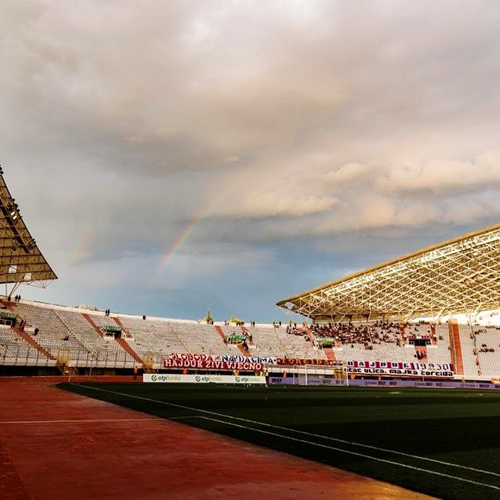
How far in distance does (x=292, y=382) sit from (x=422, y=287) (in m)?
30.2

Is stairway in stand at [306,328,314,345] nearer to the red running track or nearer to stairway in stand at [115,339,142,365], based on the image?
stairway in stand at [115,339,142,365]

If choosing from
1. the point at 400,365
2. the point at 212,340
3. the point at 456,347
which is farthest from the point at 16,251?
the point at 456,347

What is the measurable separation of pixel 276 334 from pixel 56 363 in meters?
40.5

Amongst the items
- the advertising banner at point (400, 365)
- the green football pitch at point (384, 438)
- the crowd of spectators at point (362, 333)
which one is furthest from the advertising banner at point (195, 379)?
the crowd of spectators at point (362, 333)

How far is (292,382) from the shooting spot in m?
55.0

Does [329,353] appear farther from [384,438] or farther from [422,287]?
[384,438]

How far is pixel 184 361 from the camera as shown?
56.7 meters

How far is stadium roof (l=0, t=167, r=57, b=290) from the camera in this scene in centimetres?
4475

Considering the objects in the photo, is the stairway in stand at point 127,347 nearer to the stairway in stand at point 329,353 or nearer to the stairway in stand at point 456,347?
the stairway in stand at point 329,353

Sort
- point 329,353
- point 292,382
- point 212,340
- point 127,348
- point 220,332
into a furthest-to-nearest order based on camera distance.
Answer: point 220,332 → point 329,353 → point 212,340 → point 127,348 → point 292,382

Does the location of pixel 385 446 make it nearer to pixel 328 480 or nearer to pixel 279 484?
pixel 328 480

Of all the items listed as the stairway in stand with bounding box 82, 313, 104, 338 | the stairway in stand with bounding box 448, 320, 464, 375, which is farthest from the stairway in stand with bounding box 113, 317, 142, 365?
the stairway in stand with bounding box 448, 320, 464, 375

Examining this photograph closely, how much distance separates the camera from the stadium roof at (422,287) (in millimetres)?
59094

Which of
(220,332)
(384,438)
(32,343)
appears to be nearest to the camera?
(384,438)
